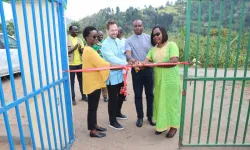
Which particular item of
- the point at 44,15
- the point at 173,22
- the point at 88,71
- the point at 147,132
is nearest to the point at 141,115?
the point at 147,132

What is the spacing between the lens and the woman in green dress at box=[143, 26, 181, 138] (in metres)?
2.80

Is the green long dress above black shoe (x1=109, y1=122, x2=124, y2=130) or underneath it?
above

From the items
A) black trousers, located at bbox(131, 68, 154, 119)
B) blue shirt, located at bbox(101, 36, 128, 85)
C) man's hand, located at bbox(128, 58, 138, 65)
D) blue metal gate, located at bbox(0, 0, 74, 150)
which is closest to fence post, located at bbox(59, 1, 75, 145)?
blue metal gate, located at bbox(0, 0, 74, 150)

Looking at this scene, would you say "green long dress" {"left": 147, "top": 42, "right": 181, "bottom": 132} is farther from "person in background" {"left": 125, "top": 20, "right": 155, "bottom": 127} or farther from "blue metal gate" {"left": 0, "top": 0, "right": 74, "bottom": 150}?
"blue metal gate" {"left": 0, "top": 0, "right": 74, "bottom": 150}

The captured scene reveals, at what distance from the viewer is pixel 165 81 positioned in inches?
112

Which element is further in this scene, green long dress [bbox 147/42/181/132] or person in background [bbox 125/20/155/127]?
person in background [bbox 125/20/155/127]

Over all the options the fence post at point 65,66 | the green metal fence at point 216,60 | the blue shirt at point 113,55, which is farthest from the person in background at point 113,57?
the green metal fence at point 216,60

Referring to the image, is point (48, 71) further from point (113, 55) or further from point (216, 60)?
point (216, 60)

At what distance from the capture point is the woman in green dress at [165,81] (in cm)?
280

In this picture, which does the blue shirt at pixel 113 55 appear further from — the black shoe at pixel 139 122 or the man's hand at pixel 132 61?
the black shoe at pixel 139 122

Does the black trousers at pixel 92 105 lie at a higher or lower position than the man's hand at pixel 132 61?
lower

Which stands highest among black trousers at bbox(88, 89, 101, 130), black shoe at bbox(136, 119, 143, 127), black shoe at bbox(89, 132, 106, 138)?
black trousers at bbox(88, 89, 101, 130)

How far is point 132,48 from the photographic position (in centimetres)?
327

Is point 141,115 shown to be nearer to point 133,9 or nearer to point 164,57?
point 164,57
